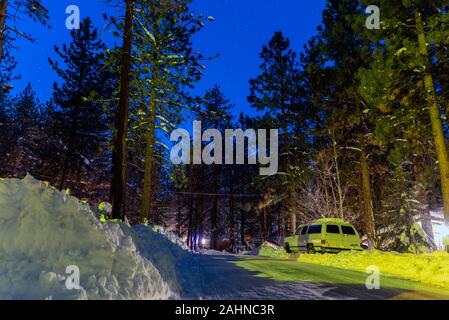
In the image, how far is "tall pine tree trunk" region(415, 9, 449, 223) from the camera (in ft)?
44.2

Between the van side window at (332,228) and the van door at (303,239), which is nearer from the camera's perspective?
the van side window at (332,228)

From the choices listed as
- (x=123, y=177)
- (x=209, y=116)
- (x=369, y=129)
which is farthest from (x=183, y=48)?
(x=369, y=129)

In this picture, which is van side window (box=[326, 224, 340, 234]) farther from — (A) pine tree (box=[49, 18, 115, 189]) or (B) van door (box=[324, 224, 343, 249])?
(A) pine tree (box=[49, 18, 115, 189])

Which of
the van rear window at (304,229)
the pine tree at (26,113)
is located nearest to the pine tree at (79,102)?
the pine tree at (26,113)

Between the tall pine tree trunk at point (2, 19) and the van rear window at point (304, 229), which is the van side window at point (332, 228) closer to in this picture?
the van rear window at point (304, 229)

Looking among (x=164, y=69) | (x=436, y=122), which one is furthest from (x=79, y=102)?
(x=436, y=122)

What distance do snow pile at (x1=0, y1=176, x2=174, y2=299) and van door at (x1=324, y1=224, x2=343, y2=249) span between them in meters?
12.0

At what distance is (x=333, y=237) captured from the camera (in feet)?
55.5

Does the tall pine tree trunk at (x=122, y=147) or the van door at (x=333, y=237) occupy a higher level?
the tall pine tree trunk at (x=122, y=147)

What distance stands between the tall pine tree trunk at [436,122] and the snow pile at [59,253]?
38.4 ft

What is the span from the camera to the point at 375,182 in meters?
33.4

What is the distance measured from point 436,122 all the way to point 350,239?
21.2 ft

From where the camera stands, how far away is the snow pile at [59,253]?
4.61 m

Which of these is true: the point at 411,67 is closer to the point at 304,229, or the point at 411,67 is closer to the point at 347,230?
the point at 347,230
